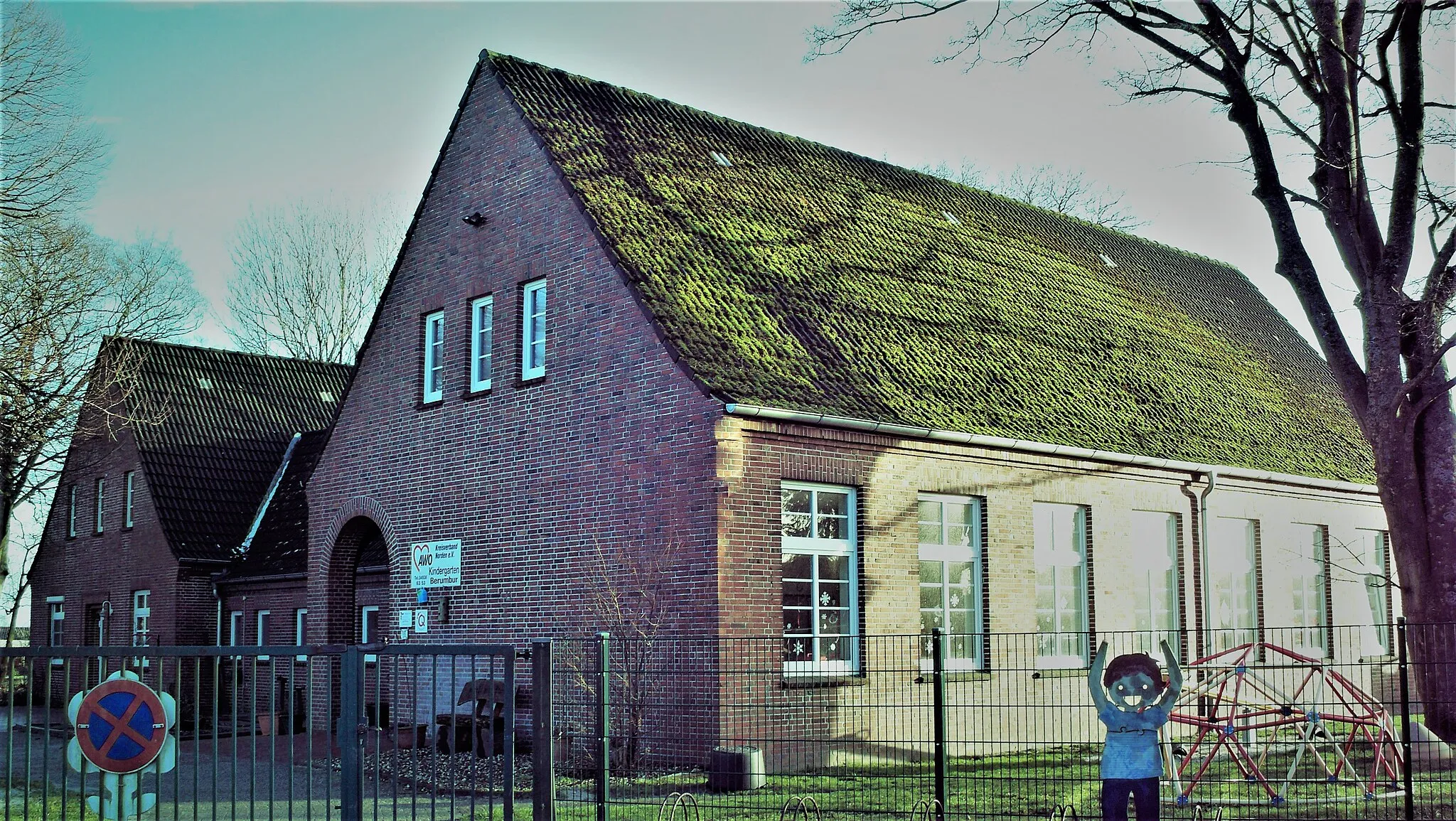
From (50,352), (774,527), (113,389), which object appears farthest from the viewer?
(113,389)

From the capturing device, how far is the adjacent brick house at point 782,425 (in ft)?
55.2

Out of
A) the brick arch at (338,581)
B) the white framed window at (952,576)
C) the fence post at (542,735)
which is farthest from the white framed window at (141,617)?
the fence post at (542,735)

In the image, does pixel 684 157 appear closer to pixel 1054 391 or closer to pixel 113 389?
pixel 1054 391

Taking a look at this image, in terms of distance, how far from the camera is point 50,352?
2136 cm

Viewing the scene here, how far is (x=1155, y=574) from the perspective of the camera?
21734 millimetres

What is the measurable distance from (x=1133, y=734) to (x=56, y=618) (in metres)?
32.8

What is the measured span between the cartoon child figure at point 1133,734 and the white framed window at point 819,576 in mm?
7376

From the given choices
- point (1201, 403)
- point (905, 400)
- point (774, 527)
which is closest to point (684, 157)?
point (905, 400)

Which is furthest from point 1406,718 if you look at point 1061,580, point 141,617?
point 141,617

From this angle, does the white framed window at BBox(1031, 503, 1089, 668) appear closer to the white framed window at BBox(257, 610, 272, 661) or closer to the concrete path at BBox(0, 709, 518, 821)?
the concrete path at BBox(0, 709, 518, 821)

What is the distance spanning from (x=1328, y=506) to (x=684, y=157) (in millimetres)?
12734

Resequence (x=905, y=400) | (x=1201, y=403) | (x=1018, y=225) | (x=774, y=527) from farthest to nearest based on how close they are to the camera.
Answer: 1. (x=1018, y=225)
2. (x=1201, y=403)
3. (x=905, y=400)
4. (x=774, y=527)

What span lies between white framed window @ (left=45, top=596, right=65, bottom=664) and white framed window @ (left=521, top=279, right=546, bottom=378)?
69.7 feet

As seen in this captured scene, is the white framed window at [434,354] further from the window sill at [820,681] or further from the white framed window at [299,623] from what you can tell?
the window sill at [820,681]
